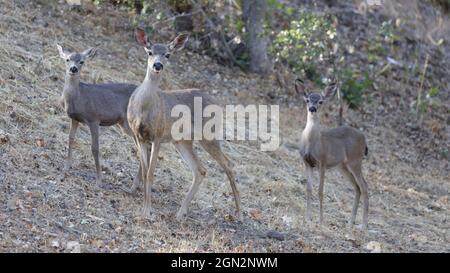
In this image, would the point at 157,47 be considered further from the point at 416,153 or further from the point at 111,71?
the point at 416,153

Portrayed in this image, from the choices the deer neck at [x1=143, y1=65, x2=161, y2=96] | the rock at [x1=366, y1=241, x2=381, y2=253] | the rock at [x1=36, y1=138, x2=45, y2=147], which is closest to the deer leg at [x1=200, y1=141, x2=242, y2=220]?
the deer neck at [x1=143, y1=65, x2=161, y2=96]

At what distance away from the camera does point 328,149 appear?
11531 mm

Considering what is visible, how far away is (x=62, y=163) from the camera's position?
418 inches

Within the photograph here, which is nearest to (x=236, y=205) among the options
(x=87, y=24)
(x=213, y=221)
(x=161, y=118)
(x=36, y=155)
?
(x=213, y=221)

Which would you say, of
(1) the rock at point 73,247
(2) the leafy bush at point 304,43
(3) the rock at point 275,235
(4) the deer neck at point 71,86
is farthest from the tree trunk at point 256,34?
(1) the rock at point 73,247

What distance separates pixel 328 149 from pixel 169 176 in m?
1.98

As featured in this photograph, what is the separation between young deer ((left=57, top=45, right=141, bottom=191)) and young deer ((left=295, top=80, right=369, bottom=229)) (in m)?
2.18

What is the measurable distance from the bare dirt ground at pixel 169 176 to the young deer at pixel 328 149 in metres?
0.44

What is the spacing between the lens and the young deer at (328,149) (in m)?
11.4

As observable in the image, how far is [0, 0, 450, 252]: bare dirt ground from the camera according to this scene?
29.9ft

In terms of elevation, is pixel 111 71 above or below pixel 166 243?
above

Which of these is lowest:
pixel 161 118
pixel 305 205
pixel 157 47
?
pixel 305 205

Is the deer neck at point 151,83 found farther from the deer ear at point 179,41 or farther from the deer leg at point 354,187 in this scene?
the deer leg at point 354,187

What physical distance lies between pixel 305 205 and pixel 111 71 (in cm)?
401
